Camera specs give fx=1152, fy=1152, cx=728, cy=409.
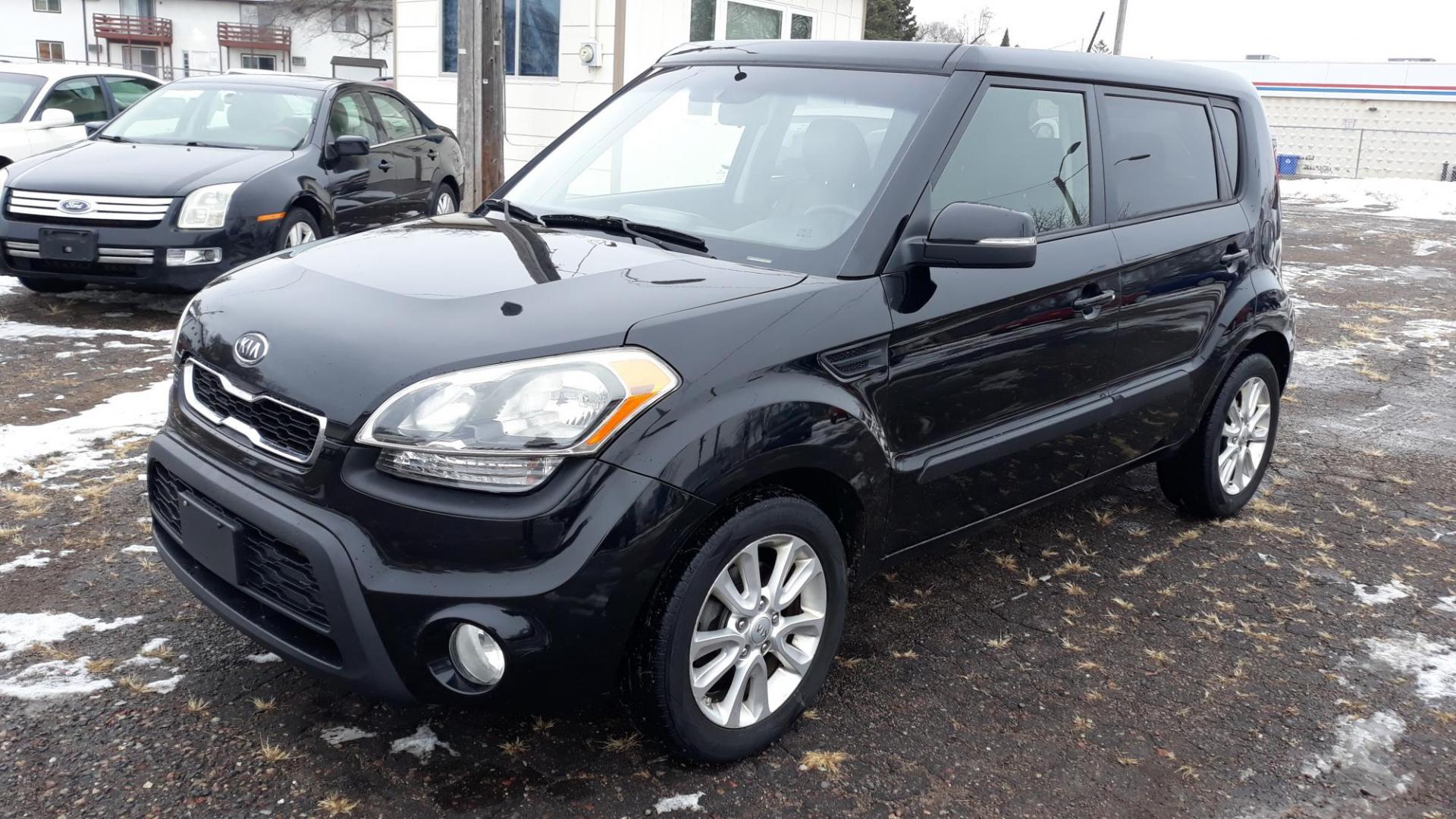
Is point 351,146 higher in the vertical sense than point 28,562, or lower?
higher

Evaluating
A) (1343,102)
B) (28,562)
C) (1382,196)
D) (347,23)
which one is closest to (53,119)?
(28,562)

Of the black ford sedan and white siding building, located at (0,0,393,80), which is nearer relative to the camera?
the black ford sedan

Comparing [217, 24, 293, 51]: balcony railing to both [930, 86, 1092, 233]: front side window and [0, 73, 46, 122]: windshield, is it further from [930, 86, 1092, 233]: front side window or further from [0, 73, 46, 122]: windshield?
[930, 86, 1092, 233]: front side window

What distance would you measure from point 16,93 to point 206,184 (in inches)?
192

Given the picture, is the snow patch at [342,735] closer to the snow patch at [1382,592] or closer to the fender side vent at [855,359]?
the fender side vent at [855,359]

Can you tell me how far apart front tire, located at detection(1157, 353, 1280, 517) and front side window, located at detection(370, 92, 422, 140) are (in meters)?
6.85

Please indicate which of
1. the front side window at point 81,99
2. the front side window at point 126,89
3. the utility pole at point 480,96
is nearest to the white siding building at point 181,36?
the front side window at point 126,89

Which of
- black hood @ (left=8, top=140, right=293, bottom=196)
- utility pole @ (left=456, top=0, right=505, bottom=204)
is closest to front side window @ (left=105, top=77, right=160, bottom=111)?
utility pole @ (left=456, top=0, right=505, bottom=204)

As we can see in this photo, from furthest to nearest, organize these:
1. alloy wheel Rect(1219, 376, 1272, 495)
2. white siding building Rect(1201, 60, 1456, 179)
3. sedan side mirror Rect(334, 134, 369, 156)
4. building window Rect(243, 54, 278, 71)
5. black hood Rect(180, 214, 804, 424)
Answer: building window Rect(243, 54, 278, 71) < white siding building Rect(1201, 60, 1456, 179) < sedan side mirror Rect(334, 134, 369, 156) < alloy wheel Rect(1219, 376, 1272, 495) < black hood Rect(180, 214, 804, 424)

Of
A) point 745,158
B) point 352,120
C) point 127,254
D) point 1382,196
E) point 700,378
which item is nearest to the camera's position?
point 700,378

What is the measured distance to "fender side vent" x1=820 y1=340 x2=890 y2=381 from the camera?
280 cm

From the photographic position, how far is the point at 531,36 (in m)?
13.4

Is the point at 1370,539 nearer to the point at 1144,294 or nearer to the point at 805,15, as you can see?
the point at 1144,294

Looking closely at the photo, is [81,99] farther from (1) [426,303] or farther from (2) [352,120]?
(1) [426,303]
